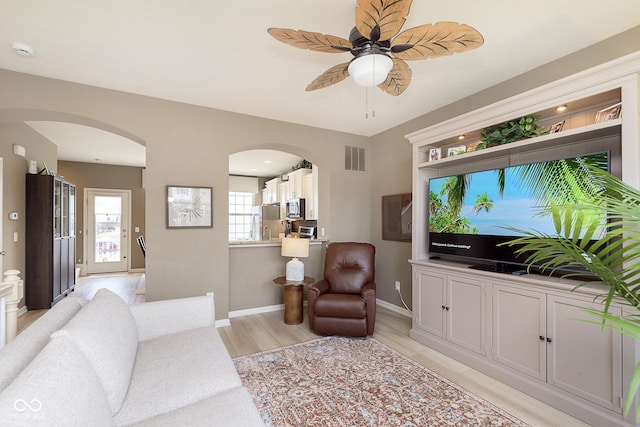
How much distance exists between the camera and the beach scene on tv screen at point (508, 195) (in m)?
2.15

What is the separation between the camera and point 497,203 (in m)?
2.63

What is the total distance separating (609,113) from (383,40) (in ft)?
5.58

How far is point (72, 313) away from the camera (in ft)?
5.77

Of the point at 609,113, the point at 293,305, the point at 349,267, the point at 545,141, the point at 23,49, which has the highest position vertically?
the point at 23,49

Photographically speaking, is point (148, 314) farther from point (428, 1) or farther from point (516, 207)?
point (516, 207)

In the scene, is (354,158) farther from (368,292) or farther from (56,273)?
(56,273)

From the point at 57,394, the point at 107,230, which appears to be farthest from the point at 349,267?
the point at 107,230

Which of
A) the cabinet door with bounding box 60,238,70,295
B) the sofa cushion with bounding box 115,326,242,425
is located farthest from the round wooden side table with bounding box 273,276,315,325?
the cabinet door with bounding box 60,238,70,295

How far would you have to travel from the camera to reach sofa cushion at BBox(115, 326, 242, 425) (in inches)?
54.7

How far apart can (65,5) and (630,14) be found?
378 cm

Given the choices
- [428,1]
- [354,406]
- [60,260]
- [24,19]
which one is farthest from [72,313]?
[60,260]

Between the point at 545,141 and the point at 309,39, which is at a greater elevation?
the point at 309,39

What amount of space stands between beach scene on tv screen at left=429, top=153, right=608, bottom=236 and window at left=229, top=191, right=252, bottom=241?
6468mm

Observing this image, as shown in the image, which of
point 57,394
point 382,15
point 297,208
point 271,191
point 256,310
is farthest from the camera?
point 271,191
